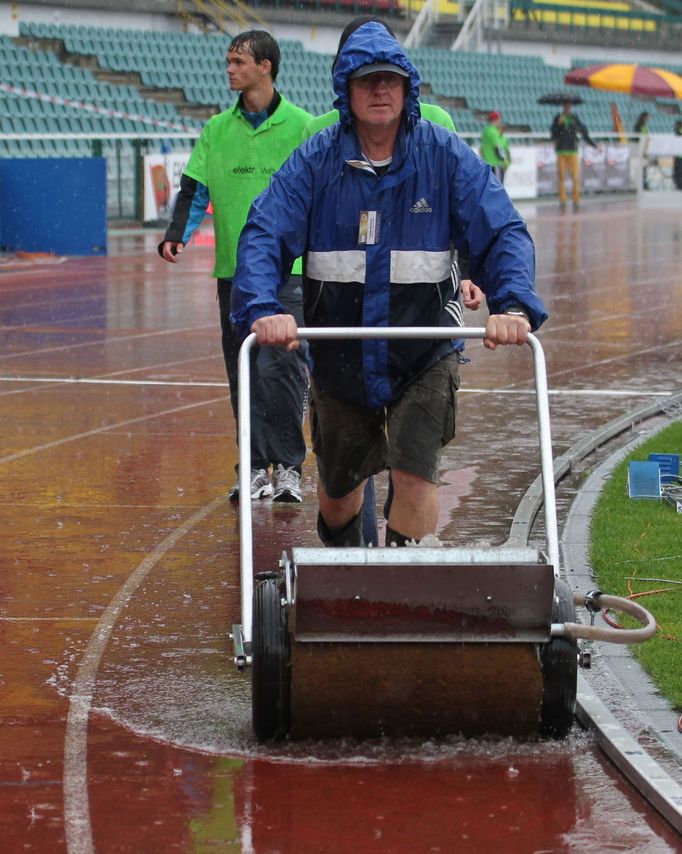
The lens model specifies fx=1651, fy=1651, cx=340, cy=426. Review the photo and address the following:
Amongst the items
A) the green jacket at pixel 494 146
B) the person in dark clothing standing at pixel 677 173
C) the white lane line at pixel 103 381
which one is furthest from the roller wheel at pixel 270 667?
the person in dark clothing standing at pixel 677 173

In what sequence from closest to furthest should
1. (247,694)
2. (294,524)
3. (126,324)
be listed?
(247,694)
(294,524)
(126,324)

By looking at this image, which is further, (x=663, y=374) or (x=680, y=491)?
(x=663, y=374)

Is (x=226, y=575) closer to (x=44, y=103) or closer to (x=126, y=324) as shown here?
(x=126, y=324)

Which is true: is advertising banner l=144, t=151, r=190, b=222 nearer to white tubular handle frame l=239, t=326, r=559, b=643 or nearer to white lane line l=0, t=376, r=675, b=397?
white lane line l=0, t=376, r=675, b=397

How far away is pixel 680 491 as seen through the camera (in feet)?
26.1

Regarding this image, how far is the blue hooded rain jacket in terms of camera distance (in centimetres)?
513

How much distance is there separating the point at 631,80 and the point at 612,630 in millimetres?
39967

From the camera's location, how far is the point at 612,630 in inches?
176

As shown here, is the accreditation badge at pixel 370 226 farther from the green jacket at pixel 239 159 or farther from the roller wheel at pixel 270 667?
the green jacket at pixel 239 159

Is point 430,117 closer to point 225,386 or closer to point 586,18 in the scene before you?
point 225,386

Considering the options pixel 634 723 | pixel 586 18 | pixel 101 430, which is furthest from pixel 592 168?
pixel 634 723

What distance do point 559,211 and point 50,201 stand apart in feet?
54.4

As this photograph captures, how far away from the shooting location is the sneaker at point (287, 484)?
8.12m

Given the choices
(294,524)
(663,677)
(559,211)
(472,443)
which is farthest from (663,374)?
(559,211)
